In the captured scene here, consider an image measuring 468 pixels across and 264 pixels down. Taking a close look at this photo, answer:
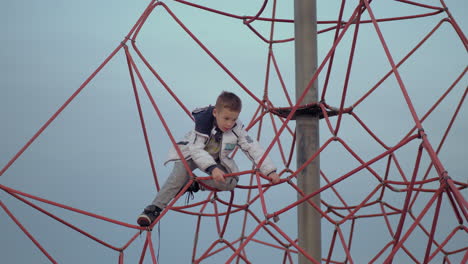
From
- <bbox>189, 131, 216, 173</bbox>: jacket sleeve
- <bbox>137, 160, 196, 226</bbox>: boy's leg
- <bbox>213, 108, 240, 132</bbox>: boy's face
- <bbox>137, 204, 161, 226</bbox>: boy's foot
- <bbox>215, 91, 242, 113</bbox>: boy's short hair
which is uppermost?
<bbox>215, 91, 242, 113</bbox>: boy's short hair

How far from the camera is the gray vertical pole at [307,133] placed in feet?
12.8

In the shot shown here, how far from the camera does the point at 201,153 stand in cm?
354

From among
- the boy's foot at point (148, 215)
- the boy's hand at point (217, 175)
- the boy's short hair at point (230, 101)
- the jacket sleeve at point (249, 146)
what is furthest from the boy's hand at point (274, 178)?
the boy's foot at point (148, 215)

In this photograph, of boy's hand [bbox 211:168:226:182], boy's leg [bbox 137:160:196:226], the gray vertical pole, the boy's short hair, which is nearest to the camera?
boy's hand [bbox 211:168:226:182]

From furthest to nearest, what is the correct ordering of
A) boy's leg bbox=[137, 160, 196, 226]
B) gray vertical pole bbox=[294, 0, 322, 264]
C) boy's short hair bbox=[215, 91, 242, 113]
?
gray vertical pole bbox=[294, 0, 322, 264]
boy's leg bbox=[137, 160, 196, 226]
boy's short hair bbox=[215, 91, 242, 113]

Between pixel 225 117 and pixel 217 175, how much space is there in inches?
13.8

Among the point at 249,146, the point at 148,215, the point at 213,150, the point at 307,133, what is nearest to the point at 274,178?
the point at 249,146

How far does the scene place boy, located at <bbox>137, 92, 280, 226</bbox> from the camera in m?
3.50

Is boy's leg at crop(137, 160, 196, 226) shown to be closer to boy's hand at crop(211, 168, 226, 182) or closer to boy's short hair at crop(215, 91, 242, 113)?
boy's hand at crop(211, 168, 226, 182)

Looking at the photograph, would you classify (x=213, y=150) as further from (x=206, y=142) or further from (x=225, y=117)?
(x=225, y=117)

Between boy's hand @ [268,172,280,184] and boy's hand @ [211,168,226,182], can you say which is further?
boy's hand @ [268,172,280,184]

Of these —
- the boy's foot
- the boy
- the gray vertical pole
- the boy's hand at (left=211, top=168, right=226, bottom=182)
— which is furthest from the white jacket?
the gray vertical pole

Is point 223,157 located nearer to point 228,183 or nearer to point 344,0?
point 228,183

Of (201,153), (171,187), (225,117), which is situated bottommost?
(171,187)
